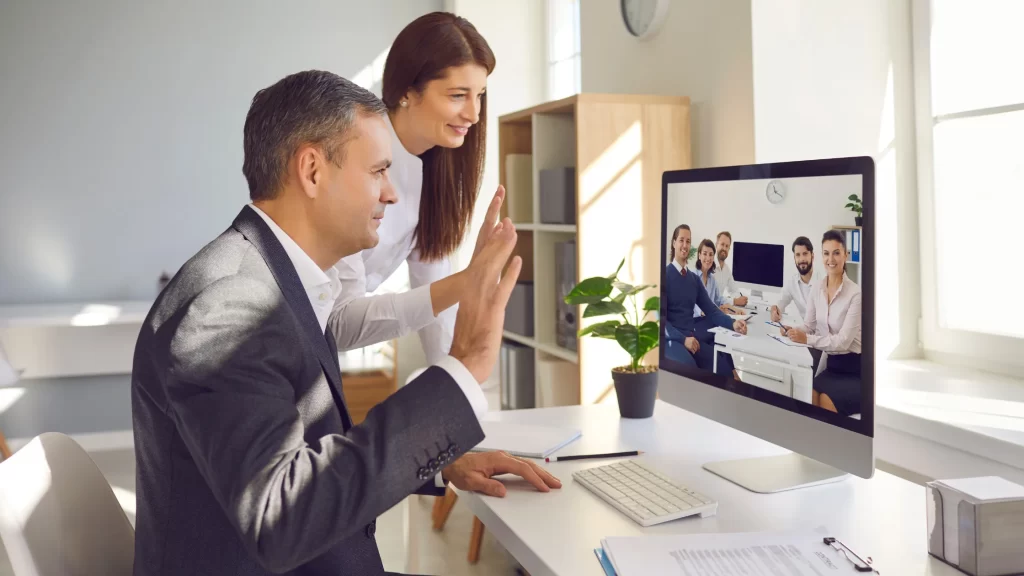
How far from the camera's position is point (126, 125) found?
4.82 m

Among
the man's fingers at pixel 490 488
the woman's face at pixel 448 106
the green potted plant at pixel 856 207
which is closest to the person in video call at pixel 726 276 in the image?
the green potted plant at pixel 856 207

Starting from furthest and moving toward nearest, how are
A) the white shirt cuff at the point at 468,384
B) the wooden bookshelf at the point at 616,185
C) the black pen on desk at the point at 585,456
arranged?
the wooden bookshelf at the point at 616,185 → the black pen on desk at the point at 585,456 → the white shirt cuff at the point at 468,384

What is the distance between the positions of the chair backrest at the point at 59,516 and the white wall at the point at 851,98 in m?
1.83

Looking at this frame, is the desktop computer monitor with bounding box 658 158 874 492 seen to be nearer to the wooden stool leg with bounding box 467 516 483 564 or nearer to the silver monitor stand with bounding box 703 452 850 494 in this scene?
the silver monitor stand with bounding box 703 452 850 494

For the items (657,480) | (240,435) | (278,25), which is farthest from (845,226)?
(278,25)

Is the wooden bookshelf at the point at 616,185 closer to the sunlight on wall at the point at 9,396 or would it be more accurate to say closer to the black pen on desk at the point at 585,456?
the black pen on desk at the point at 585,456

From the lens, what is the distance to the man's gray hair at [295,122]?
1.14 m

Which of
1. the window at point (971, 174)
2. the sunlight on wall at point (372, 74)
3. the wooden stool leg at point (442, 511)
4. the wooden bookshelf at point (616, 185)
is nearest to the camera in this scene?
the window at point (971, 174)

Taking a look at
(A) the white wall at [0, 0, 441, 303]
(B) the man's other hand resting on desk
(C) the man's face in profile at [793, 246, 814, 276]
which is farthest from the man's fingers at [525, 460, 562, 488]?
(A) the white wall at [0, 0, 441, 303]

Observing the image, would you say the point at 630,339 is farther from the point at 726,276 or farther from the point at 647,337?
the point at 726,276

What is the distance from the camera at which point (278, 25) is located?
502 cm

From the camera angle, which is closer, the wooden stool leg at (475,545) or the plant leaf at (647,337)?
the plant leaf at (647,337)

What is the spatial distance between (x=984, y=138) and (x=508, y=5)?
10.7ft

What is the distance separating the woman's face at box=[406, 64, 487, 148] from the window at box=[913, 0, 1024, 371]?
4.08 feet
